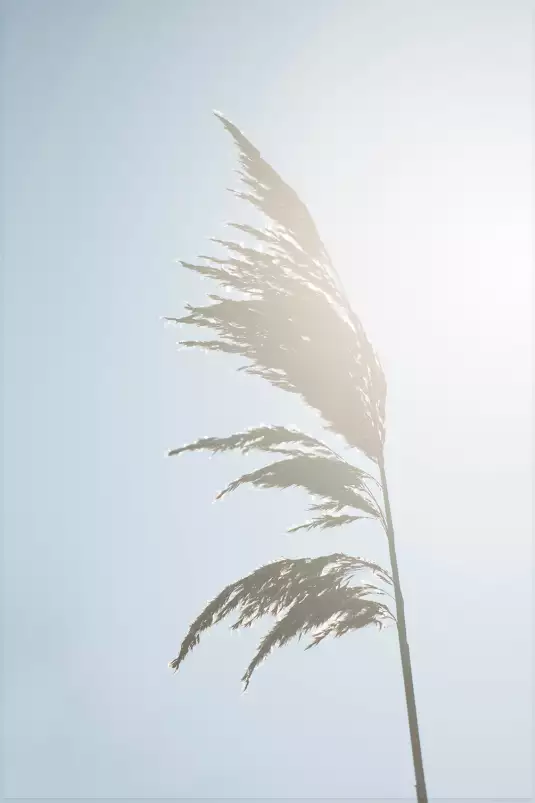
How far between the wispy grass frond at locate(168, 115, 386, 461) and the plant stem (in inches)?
28.1

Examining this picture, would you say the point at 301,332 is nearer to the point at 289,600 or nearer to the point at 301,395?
the point at 301,395

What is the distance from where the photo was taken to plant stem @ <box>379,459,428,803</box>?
19.0 feet

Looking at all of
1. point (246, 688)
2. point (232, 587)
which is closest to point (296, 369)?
point (232, 587)

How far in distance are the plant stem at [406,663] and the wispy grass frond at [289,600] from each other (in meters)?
0.34

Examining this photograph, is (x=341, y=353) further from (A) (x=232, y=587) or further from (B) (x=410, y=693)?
(B) (x=410, y=693)

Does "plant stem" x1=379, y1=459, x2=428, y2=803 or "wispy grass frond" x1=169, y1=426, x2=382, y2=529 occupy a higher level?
"wispy grass frond" x1=169, y1=426, x2=382, y2=529

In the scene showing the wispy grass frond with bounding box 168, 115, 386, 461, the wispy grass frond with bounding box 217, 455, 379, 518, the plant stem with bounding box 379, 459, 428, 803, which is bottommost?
the plant stem with bounding box 379, 459, 428, 803

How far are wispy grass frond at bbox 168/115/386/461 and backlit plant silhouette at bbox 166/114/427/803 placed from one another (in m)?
0.01

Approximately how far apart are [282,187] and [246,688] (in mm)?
5853

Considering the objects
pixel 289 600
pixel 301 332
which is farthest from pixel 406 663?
pixel 301 332

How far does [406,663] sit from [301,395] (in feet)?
9.93

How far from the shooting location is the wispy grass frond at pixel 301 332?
22.5 ft

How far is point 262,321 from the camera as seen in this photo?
6.91 metres

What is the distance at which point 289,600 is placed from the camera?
6.23 m
